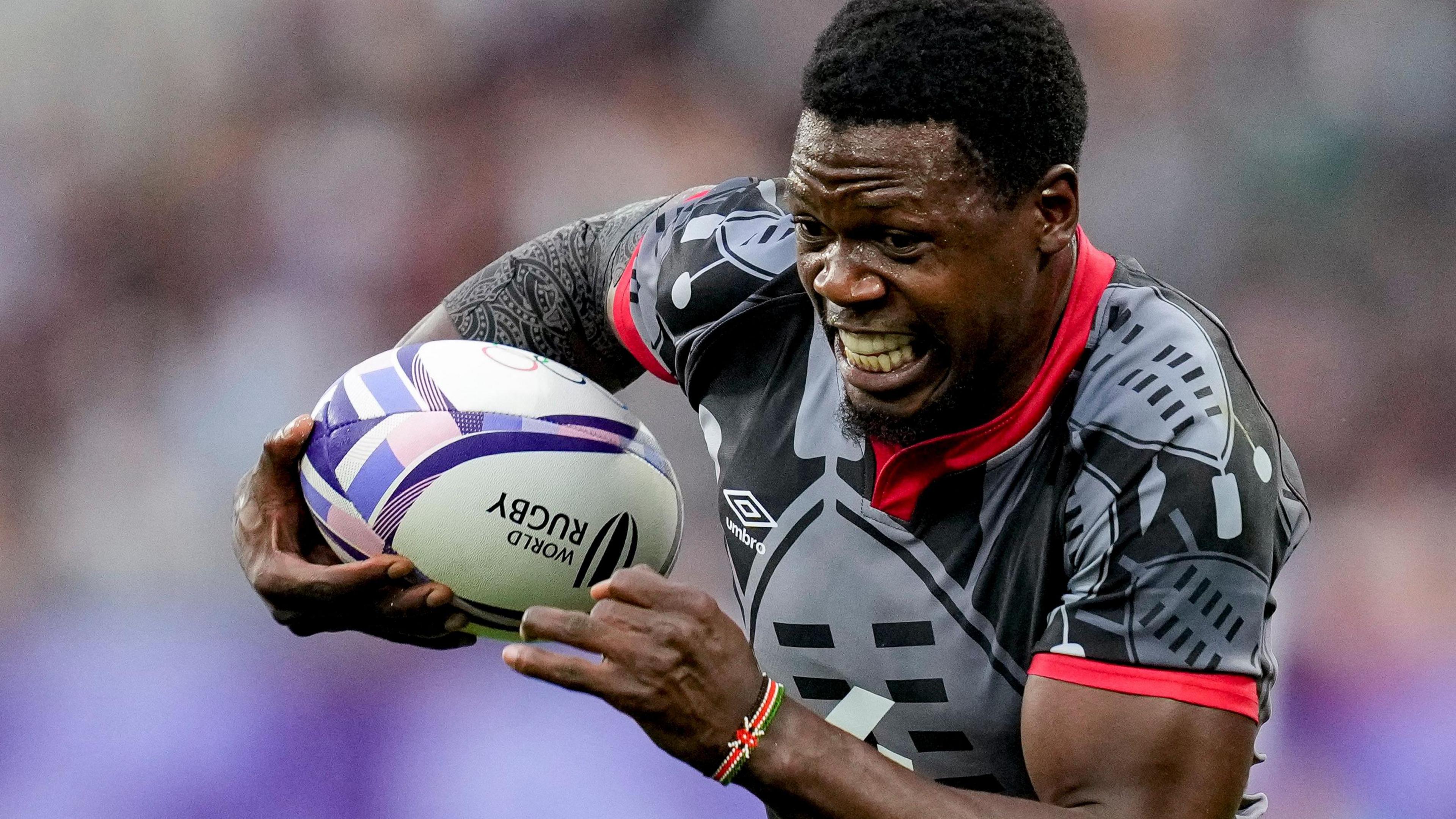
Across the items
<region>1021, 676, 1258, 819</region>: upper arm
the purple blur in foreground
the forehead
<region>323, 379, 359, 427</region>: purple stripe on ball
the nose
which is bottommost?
the purple blur in foreground

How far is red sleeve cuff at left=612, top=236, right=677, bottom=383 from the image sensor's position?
3002 millimetres

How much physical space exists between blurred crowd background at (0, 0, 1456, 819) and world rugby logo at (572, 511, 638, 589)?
1901mm

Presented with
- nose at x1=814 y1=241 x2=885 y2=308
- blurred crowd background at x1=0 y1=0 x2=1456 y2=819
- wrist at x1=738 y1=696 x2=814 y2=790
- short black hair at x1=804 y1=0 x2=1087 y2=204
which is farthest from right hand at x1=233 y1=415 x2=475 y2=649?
blurred crowd background at x1=0 y1=0 x2=1456 y2=819

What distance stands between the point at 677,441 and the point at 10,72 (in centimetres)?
285

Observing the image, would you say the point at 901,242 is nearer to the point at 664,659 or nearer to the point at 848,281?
the point at 848,281

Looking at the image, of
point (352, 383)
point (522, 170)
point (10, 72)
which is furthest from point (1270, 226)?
point (10, 72)

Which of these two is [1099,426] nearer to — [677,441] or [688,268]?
[688,268]

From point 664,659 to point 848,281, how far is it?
655mm

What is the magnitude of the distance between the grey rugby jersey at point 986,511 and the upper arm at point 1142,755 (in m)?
0.03

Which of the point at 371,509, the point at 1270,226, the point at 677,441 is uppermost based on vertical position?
the point at 371,509

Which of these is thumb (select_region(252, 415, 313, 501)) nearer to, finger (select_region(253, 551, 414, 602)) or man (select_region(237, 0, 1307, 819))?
man (select_region(237, 0, 1307, 819))

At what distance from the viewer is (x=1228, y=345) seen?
2340 millimetres

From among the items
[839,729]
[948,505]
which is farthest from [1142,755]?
[948,505]

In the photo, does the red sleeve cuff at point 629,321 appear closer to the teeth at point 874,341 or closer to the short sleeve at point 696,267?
the short sleeve at point 696,267
